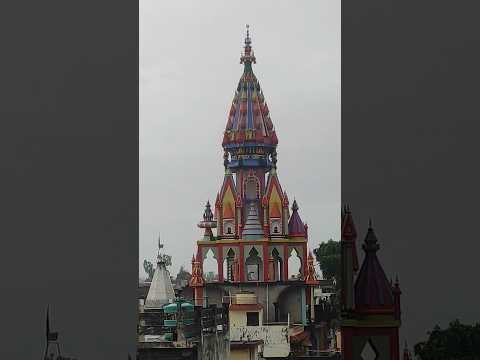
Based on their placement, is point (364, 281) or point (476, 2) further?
point (476, 2)

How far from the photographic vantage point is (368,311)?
818 centimetres

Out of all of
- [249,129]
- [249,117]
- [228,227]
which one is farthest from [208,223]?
[249,117]

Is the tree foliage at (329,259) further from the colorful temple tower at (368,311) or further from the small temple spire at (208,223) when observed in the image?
the colorful temple tower at (368,311)

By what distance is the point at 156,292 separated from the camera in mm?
14594

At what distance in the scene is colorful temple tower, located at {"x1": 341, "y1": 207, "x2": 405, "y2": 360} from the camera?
8133 mm

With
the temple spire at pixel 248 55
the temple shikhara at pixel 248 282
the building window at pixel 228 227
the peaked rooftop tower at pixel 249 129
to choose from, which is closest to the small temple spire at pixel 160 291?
the temple shikhara at pixel 248 282

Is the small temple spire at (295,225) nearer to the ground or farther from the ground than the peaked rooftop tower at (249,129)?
nearer to the ground

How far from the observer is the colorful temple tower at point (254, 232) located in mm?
13891

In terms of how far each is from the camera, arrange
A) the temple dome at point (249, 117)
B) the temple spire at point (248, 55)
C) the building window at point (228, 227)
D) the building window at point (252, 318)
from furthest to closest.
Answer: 1. the building window at point (228, 227)
2. the building window at point (252, 318)
3. the temple dome at point (249, 117)
4. the temple spire at point (248, 55)

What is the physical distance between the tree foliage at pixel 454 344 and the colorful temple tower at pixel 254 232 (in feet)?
17.6

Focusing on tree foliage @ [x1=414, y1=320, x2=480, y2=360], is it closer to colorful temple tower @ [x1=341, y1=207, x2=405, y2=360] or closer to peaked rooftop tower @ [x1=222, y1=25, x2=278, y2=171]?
colorful temple tower @ [x1=341, y1=207, x2=405, y2=360]
